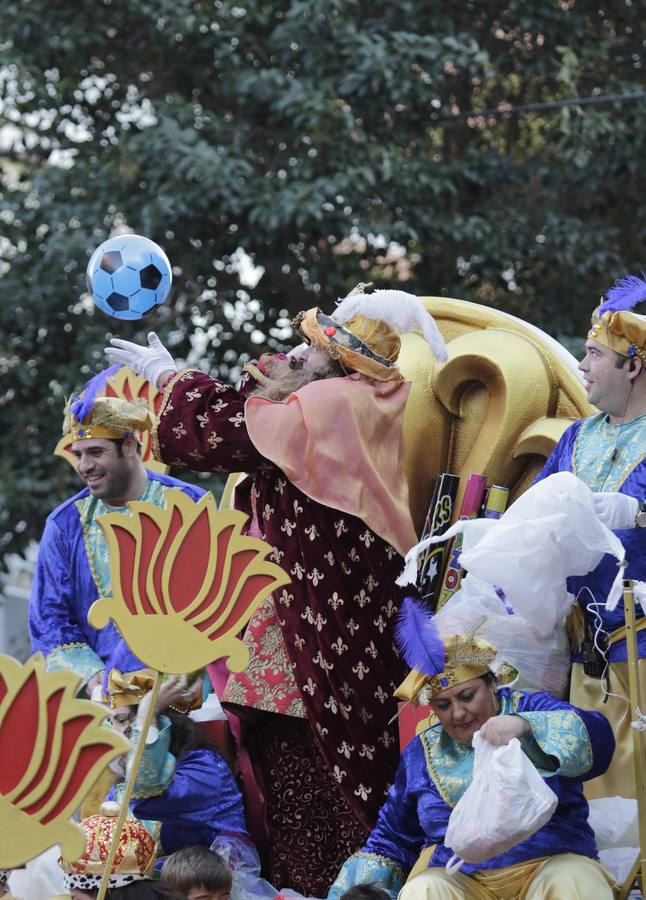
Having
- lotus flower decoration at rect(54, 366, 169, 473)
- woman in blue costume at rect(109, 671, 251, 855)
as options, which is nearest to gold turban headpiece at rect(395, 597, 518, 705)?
woman in blue costume at rect(109, 671, 251, 855)

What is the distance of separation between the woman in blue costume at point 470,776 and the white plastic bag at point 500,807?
0.11ft

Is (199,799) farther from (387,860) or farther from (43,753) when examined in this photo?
(43,753)

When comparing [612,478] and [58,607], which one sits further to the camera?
[58,607]

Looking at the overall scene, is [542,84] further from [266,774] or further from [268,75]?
[266,774]

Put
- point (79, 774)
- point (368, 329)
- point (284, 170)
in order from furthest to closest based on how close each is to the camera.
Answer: point (284, 170)
point (368, 329)
point (79, 774)

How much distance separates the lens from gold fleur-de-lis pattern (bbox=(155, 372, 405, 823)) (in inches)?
171

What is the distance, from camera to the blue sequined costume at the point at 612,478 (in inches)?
152

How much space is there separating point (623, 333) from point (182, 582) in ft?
4.04

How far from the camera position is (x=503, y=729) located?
139 inches

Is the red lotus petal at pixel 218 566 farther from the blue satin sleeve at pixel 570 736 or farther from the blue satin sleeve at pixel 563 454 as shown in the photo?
the blue satin sleeve at pixel 563 454

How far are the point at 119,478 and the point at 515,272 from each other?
3575 mm

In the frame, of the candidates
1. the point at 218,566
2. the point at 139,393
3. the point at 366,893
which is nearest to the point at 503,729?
the point at 366,893

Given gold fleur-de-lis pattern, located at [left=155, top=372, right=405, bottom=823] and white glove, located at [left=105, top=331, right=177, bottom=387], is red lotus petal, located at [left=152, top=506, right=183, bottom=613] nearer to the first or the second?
gold fleur-de-lis pattern, located at [left=155, top=372, right=405, bottom=823]

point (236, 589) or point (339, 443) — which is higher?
point (339, 443)
